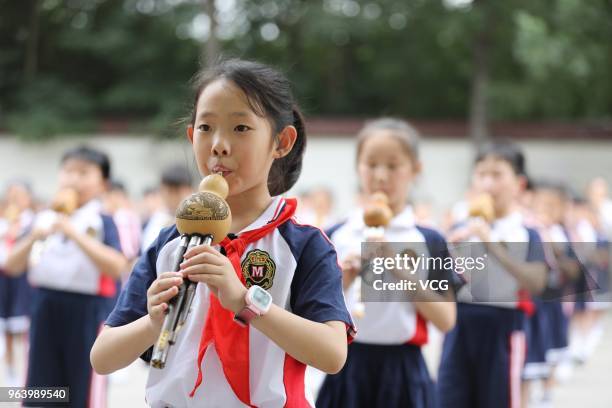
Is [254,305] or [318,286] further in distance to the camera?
[318,286]

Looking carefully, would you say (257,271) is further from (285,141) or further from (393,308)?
(393,308)

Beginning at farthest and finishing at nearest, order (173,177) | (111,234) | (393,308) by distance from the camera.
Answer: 1. (173,177)
2. (111,234)
3. (393,308)

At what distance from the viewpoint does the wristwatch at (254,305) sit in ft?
4.93

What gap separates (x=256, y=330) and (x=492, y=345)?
7.33 feet

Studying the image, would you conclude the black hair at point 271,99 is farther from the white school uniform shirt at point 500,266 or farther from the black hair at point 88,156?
the black hair at point 88,156

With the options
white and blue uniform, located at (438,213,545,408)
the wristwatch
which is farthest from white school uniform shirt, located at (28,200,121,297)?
the wristwatch

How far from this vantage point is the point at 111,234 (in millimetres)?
3975

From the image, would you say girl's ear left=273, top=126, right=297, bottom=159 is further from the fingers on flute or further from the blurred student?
the blurred student

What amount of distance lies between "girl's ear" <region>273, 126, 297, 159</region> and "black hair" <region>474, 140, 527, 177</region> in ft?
7.21

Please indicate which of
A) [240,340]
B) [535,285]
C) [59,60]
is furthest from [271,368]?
[59,60]

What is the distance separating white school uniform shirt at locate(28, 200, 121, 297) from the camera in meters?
3.82

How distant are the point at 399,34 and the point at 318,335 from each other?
1994 cm

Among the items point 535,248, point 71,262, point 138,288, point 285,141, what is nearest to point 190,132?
point 285,141

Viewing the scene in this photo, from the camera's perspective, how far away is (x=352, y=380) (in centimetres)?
285
